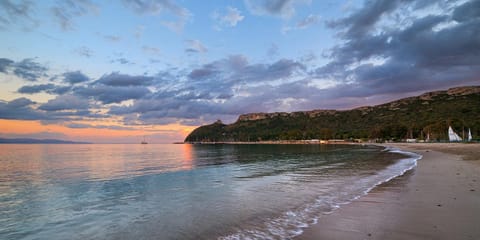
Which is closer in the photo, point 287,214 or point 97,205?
point 287,214

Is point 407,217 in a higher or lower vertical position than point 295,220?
higher

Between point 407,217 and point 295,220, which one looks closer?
point 407,217

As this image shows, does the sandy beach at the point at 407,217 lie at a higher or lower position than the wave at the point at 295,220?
higher

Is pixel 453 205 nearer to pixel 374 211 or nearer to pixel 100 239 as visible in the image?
pixel 374 211

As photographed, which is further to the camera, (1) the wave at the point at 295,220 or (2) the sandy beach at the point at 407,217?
(1) the wave at the point at 295,220

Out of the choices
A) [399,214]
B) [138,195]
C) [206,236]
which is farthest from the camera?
[138,195]

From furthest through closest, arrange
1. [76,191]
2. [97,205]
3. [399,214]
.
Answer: [76,191] < [97,205] < [399,214]

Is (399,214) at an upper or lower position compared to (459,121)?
lower

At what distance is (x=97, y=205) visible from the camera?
1317cm

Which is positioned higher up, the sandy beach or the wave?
the sandy beach

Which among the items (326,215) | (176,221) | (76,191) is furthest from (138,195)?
(326,215)

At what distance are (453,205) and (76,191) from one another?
1898 cm

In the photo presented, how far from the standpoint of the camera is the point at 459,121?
354 feet

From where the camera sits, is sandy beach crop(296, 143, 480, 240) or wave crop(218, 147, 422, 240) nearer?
sandy beach crop(296, 143, 480, 240)
